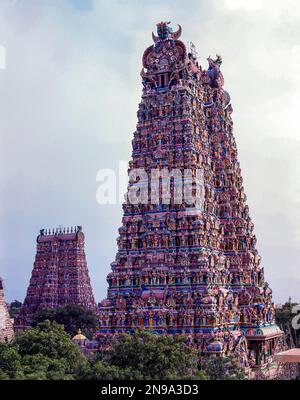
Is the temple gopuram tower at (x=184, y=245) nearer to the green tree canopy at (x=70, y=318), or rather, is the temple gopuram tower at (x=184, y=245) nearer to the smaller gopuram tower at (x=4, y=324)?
the smaller gopuram tower at (x=4, y=324)

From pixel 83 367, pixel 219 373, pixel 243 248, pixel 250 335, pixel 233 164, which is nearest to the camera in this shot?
pixel 83 367

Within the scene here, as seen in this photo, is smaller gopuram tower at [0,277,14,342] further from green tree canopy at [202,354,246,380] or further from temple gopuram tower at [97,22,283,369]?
green tree canopy at [202,354,246,380]

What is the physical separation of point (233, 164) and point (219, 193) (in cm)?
414

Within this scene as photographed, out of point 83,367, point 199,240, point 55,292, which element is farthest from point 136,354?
point 55,292

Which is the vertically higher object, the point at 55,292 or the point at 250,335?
the point at 55,292

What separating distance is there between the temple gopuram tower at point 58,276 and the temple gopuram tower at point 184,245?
37715 mm

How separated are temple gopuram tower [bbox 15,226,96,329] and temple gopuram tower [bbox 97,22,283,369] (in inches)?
1485

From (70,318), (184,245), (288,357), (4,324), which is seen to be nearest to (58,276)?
(70,318)

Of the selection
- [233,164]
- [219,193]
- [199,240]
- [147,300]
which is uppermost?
[233,164]

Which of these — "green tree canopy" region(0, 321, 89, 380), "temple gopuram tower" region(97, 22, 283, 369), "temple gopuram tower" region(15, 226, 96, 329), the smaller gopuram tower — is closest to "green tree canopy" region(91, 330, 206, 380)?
"green tree canopy" region(0, 321, 89, 380)

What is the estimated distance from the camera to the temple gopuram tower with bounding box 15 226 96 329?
83.3 m

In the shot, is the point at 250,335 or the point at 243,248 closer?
the point at 250,335

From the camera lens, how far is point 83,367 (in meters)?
30.9

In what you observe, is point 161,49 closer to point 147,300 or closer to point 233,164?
point 233,164
